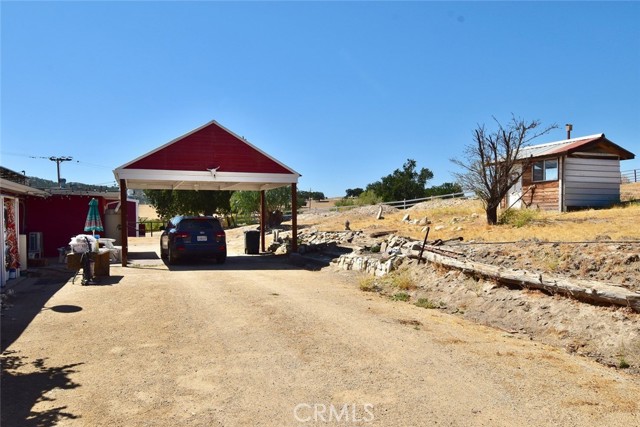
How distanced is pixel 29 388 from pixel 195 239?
11.6 metres

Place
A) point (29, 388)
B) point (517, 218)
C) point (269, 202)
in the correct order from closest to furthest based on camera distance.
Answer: point (29, 388)
point (517, 218)
point (269, 202)

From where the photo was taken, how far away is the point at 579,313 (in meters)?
7.23

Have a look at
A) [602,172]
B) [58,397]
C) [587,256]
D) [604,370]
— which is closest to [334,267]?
[587,256]

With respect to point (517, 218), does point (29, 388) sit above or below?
below

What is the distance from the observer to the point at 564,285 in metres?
7.67

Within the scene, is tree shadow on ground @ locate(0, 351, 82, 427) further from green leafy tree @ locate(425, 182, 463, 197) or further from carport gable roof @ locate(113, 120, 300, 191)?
green leafy tree @ locate(425, 182, 463, 197)

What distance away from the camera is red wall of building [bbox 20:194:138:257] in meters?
20.5

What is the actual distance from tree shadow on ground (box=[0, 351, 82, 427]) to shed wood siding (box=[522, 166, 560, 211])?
21683mm

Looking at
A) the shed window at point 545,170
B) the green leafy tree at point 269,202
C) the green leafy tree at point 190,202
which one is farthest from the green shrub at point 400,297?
the green leafy tree at point 190,202

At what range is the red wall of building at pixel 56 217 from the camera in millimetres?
20453

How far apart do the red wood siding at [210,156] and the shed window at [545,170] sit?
12.4 meters

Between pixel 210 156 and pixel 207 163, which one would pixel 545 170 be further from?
pixel 207 163

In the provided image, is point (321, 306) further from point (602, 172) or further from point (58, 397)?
point (602, 172)

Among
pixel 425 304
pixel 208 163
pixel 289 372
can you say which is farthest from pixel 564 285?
pixel 208 163
